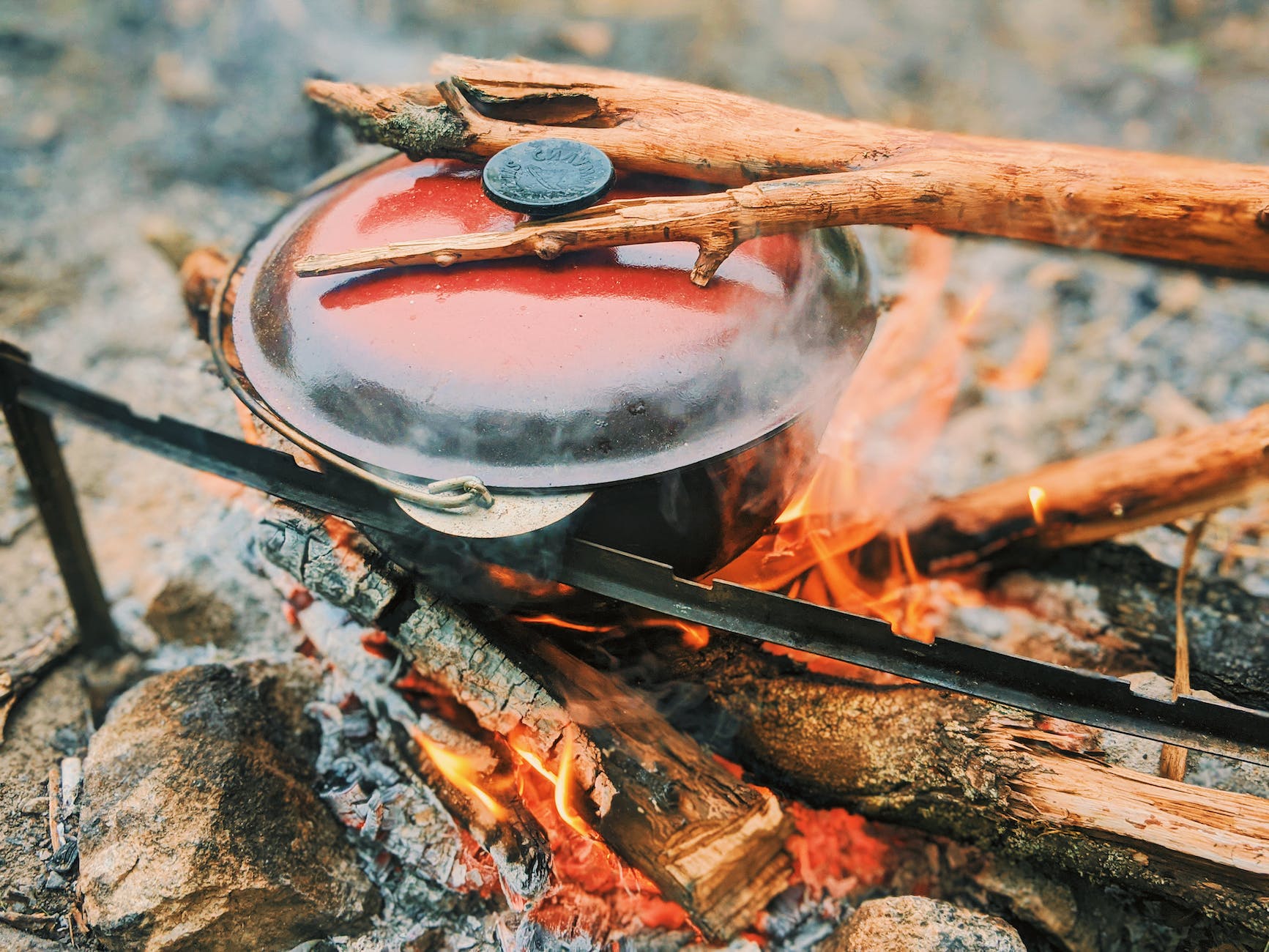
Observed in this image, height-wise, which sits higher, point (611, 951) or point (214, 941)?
point (214, 941)

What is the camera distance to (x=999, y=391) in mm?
3859

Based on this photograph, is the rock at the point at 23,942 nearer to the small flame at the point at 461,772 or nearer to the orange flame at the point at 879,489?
the small flame at the point at 461,772

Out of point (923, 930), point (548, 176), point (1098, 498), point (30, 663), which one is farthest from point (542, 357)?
point (30, 663)

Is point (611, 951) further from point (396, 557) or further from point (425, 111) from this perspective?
point (425, 111)

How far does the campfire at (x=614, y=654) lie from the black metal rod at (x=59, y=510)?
17 mm

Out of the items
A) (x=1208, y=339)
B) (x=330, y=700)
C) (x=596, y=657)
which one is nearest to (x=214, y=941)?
(x=330, y=700)

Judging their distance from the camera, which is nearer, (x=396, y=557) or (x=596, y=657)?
(x=396, y=557)

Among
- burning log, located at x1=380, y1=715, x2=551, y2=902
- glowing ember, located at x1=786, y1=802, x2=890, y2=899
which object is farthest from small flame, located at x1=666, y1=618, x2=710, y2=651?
burning log, located at x1=380, y1=715, x2=551, y2=902

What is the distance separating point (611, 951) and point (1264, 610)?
7.31 ft

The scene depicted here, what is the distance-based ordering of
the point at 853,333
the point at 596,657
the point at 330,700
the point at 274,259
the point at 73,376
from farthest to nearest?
the point at 73,376, the point at 330,700, the point at 596,657, the point at 274,259, the point at 853,333

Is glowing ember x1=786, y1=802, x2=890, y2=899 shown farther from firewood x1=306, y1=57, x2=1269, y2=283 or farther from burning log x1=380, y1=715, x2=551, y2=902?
firewood x1=306, y1=57, x2=1269, y2=283

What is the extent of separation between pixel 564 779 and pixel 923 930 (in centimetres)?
88

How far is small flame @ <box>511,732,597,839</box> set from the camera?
1959 mm

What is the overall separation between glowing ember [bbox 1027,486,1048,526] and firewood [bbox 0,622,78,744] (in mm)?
3174
